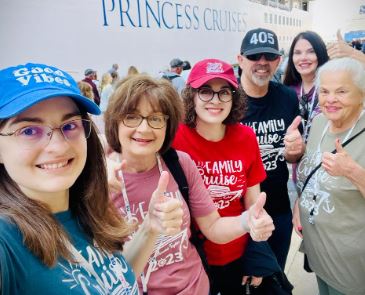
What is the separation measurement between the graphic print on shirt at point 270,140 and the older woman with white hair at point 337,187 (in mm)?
263

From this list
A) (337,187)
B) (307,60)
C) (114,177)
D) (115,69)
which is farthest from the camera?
(115,69)

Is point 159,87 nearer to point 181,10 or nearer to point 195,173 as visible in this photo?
point 195,173

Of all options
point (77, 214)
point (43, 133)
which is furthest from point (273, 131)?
point (43, 133)

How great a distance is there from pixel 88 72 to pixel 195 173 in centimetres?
377

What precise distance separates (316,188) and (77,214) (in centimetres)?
116

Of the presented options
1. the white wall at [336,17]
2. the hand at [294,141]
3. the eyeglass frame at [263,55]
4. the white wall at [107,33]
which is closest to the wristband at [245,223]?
the hand at [294,141]

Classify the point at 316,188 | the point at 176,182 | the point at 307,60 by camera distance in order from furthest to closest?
1. the point at 307,60
2. the point at 316,188
3. the point at 176,182

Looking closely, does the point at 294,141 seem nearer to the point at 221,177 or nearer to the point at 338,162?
the point at 338,162

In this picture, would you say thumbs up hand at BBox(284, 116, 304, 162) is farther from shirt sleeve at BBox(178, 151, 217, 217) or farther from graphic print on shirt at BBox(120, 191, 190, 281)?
graphic print on shirt at BBox(120, 191, 190, 281)

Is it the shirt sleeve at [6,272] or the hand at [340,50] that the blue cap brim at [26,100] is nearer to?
the shirt sleeve at [6,272]

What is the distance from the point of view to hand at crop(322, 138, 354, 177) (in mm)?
1283

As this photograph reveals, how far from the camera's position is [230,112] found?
4.87ft

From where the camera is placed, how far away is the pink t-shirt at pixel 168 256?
111 centimetres

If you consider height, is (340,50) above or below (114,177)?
above
